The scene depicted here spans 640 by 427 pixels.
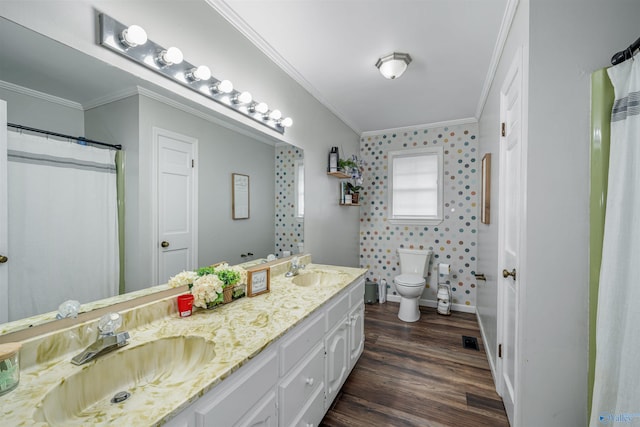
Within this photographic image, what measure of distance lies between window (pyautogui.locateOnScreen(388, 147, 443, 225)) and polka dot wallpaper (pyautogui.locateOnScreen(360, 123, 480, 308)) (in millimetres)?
76

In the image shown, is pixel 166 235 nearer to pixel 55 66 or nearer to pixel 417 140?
pixel 55 66

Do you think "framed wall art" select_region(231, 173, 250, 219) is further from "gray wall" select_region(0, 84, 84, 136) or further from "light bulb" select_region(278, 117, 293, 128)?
"gray wall" select_region(0, 84, 84, 136)

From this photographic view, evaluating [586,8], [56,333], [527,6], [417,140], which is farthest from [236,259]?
[417,140]

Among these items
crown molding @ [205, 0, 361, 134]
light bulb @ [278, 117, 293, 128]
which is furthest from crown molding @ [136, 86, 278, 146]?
crown molding @ [205, 0, 361, 134]

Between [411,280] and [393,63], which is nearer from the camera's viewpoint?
[393,63]

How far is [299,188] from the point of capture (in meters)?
2.37

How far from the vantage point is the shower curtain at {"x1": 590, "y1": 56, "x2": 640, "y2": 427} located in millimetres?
909

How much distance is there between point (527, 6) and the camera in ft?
4.18

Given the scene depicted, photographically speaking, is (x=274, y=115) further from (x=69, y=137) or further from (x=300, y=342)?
(x=300, y=342)

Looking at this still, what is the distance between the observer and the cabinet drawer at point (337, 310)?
1634mm

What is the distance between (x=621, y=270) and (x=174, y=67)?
203 cm

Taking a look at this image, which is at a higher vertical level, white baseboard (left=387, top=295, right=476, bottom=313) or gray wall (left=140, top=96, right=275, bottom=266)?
gray wall (left=140, top=96, right=275, bottom=266)

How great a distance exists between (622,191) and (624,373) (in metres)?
0.62

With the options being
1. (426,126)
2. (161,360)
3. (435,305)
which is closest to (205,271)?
(161,360)
